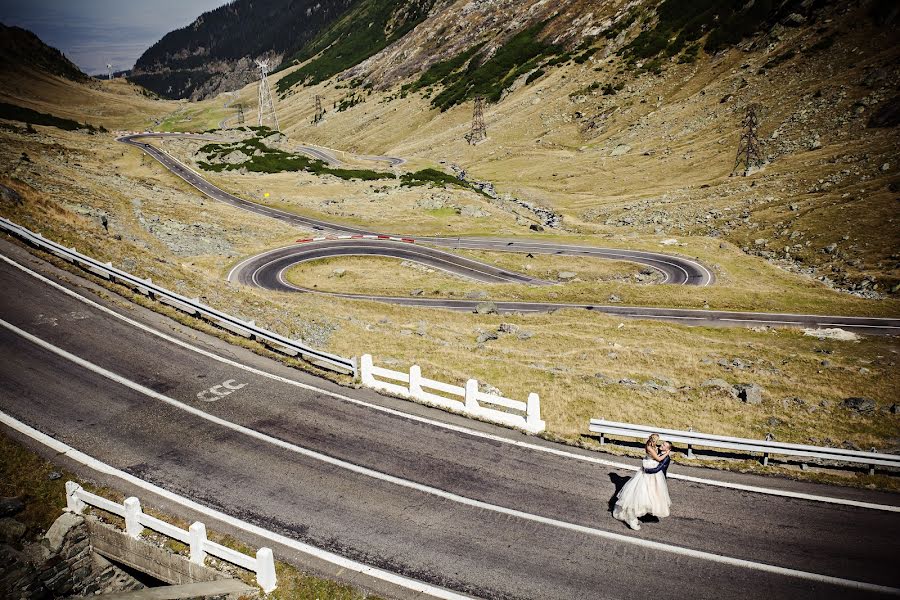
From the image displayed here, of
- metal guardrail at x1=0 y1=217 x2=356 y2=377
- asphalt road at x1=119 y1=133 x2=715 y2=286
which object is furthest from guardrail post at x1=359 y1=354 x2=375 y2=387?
asphalt road at x1=119 y1=133 x2=715 y2=286

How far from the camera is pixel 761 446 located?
15.6m

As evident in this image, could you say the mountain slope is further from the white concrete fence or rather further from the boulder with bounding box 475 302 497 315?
the white concrete fence

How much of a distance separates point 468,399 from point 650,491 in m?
6.34

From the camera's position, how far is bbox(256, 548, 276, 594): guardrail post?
10250mm

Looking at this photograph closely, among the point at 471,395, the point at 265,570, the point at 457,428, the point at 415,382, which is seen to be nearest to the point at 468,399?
the point at 471,395

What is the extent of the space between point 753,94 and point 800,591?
358 feet

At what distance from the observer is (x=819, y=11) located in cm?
10400

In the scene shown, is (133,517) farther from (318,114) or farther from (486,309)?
(318,114)

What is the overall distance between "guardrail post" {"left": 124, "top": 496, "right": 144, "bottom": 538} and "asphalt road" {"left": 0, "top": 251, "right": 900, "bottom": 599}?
4.53 feet

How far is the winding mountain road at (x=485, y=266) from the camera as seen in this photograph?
4016cm

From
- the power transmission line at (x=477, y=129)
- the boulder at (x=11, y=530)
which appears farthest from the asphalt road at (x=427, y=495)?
the power transmission line at (x=477, y=129)

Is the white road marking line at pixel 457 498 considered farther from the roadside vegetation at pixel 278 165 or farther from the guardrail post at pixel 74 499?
the roadside vegetation at pixel 278 165

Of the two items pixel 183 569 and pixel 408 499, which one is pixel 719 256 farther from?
pixel 183 569

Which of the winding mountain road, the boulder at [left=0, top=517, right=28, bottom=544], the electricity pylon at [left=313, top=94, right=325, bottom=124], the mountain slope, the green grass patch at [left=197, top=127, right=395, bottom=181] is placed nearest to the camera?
the boulder at [left=0, top=517, right=28, bottom=544]
